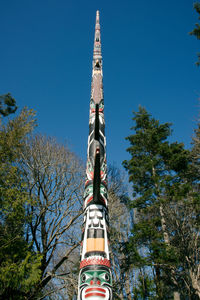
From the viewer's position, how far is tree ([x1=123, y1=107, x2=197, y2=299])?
30.0ft

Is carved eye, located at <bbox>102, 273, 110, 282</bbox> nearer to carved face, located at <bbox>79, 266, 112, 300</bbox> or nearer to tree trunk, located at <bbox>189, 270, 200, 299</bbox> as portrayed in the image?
carved face, located at <bbox>79, 266, 112, 300</bbox>

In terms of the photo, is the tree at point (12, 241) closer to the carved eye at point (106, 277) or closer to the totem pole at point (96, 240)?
the totem pole at point (96, 240)

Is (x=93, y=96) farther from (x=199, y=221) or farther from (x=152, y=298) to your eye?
(x=152, y=298)

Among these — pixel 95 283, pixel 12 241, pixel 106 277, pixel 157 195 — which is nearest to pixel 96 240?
pixel 106 277

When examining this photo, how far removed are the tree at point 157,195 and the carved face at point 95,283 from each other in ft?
18.6

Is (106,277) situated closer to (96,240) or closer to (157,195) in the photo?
(96,240)

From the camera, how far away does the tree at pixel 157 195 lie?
30.0 feet

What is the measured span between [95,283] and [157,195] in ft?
27.5

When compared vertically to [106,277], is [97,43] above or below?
above

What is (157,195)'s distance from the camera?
37.6 feet

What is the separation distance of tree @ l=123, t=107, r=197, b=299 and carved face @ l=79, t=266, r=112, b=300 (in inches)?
223

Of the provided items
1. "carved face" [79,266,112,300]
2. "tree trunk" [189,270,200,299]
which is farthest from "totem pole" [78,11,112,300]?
"tree trunk" [189,270,200,299]

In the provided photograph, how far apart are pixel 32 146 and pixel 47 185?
2.18 metres

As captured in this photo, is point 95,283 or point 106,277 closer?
point 95,283
